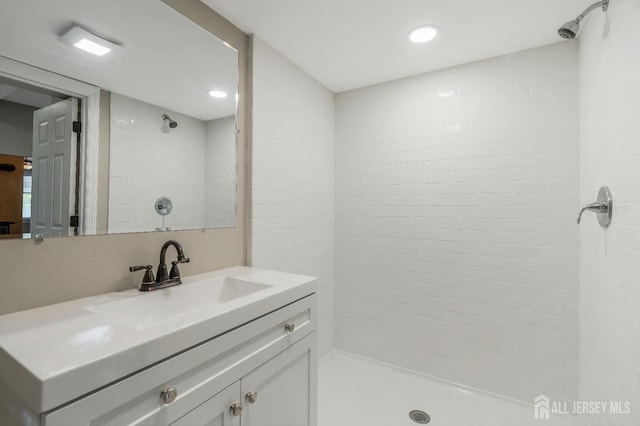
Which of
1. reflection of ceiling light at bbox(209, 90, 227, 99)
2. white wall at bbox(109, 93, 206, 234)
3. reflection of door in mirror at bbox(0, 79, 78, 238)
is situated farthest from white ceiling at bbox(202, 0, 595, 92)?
reflection of door in mirror at bbox(0, 79, 78, 238)

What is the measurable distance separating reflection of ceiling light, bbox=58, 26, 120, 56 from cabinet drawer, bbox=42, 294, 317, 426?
1.23m

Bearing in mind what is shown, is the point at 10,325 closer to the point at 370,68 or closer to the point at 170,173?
the point at 170,173

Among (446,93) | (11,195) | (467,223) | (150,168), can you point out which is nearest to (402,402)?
(467,223)

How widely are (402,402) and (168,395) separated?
1.80 meters

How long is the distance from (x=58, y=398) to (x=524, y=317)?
244 centimetres

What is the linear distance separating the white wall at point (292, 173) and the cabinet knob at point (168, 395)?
1.09m

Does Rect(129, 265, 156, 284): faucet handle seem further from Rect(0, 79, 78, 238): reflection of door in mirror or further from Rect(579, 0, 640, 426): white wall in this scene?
Rect(579, 0, 640, 426): white wall

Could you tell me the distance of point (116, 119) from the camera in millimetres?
1294

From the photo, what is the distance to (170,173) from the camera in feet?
5.00

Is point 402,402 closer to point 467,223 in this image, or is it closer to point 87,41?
point 467,223

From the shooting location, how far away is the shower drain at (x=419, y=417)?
1.90 m

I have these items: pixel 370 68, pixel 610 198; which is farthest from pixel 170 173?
pixel 610 198

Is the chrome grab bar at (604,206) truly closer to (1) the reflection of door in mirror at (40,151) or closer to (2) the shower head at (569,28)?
(2) the shower head at (569,28)

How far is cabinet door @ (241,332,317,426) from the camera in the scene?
3.71 ft
